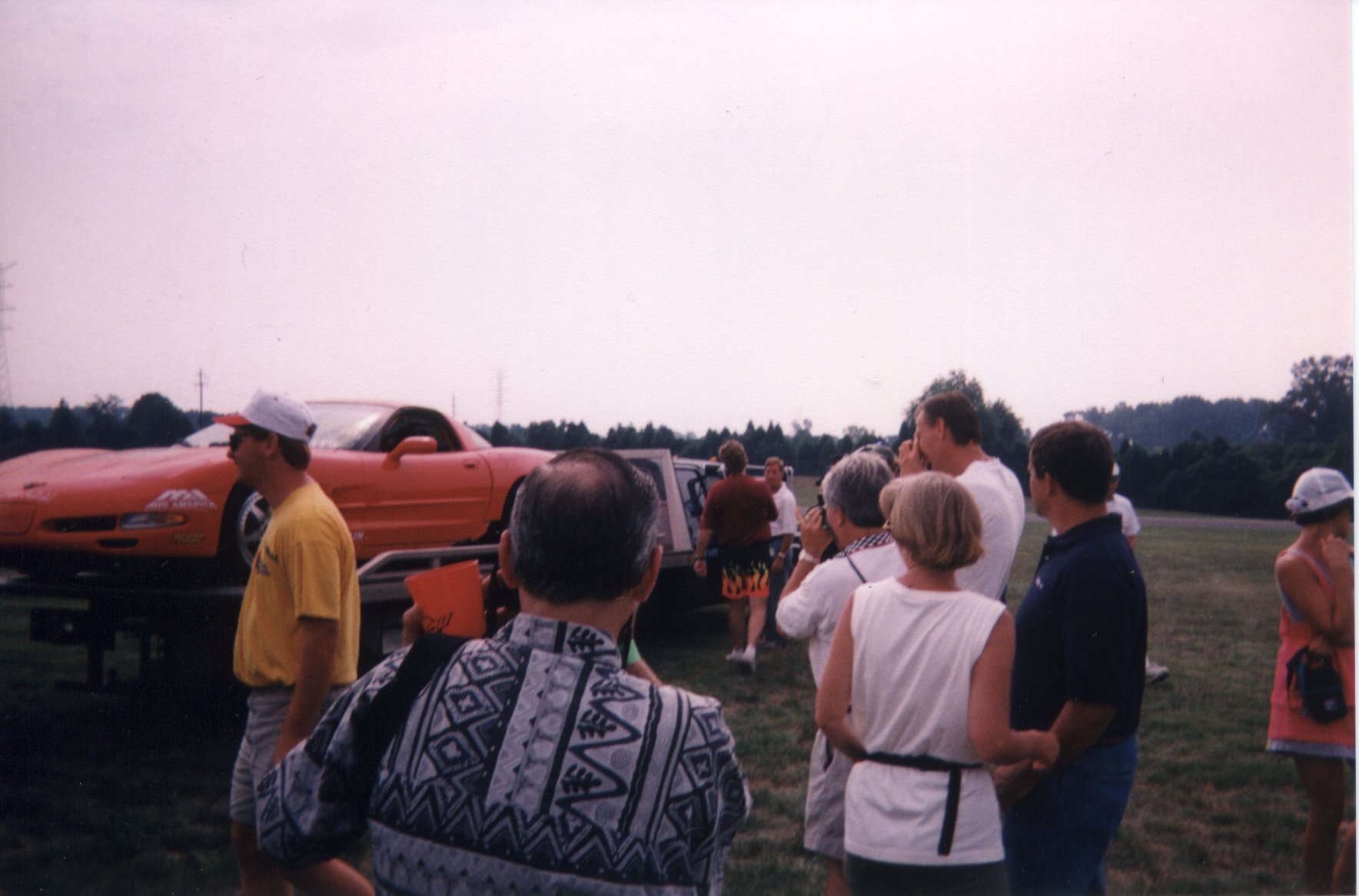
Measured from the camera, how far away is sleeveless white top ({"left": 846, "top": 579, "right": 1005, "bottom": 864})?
2037mm

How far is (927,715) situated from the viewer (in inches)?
81.4

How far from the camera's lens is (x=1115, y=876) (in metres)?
3.90

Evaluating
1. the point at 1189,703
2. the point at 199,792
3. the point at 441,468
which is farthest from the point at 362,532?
the point at 1189,703

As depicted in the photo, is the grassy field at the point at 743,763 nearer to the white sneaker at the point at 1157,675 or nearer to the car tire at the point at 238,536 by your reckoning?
the white sneaker at the point at 1157,675

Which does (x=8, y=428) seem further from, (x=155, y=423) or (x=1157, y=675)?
(x=1157, y=675)

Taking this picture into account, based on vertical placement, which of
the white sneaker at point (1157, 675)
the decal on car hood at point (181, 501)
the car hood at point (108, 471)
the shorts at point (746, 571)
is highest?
the car hood at point (108, 471)

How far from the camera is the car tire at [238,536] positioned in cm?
501

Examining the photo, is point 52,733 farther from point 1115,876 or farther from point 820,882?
point 1115,876

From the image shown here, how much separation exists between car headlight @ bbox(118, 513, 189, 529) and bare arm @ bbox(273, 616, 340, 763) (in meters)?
2.63

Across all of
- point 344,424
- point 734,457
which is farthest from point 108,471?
point 734,457

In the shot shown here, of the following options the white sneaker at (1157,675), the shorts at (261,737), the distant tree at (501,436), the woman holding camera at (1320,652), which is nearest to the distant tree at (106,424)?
the distant tree at (501,436)

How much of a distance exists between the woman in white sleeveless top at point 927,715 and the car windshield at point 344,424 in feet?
14.9

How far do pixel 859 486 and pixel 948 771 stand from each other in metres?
1.01

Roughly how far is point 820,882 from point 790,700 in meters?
2.79
